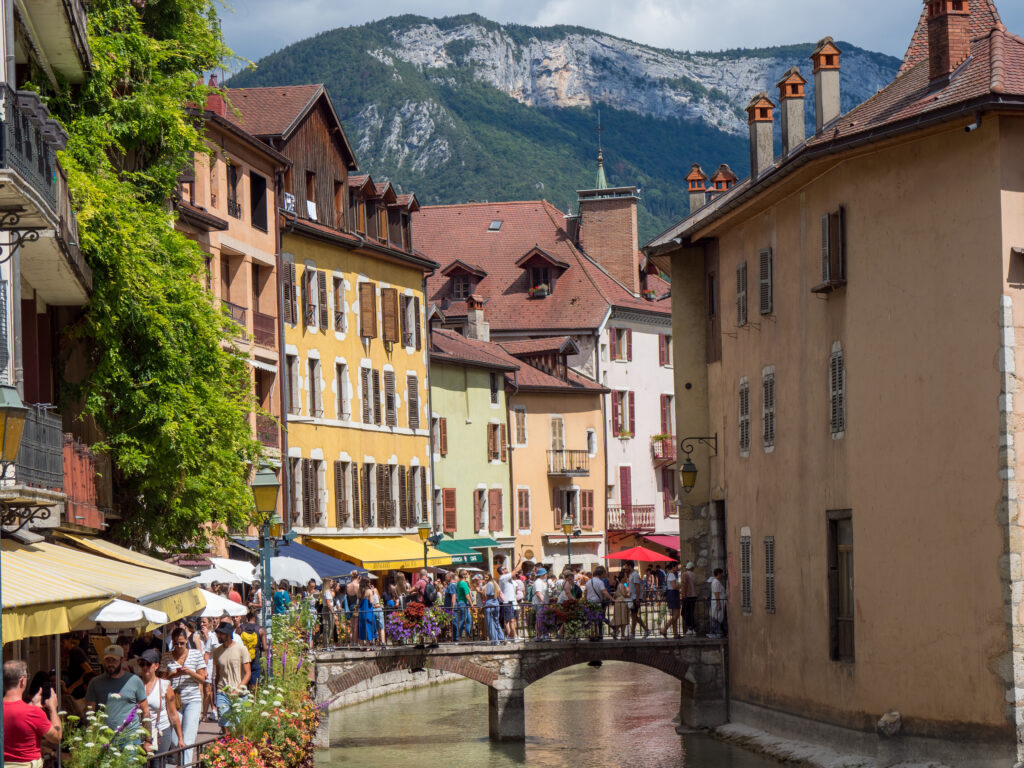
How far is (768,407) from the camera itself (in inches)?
1307

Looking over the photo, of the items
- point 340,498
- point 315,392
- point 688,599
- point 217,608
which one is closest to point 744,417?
point 688,599

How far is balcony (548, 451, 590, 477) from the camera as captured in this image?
6962cm

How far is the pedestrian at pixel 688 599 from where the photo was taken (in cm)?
3675

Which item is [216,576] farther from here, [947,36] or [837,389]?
[947,36]

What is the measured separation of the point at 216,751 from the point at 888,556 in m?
13.2

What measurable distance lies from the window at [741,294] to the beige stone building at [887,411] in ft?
0.25

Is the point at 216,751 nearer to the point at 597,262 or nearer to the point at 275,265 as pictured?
the point at 275,265

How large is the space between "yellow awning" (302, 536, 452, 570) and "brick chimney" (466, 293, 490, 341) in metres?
19.3

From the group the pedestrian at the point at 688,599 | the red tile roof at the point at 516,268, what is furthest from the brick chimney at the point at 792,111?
the red tile roof at the point at 516,268

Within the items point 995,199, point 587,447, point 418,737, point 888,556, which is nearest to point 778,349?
point 888,556

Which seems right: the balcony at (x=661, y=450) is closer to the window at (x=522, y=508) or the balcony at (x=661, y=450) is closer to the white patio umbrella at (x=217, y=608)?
the window at (x=522, y=508)

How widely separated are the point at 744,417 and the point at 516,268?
42685 mm

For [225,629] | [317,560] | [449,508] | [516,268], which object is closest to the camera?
[225,629]

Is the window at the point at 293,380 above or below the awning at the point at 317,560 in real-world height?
above
